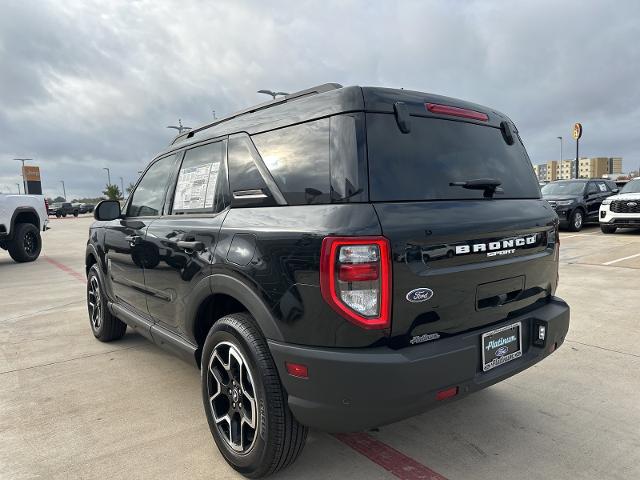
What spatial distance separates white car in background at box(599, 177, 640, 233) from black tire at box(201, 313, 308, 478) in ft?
42.4

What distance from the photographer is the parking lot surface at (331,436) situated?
8.01ft

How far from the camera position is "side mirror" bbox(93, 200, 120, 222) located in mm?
3927

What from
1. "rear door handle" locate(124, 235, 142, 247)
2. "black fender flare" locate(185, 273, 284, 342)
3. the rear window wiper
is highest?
the rear window wiper

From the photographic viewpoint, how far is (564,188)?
1513 centimetres

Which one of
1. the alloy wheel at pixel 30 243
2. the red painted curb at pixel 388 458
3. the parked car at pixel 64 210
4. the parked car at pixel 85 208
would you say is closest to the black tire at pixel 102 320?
the red painted curb at pixel 388 458

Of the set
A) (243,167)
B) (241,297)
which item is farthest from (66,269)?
(241,297)

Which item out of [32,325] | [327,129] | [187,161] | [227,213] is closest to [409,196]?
[327,129]

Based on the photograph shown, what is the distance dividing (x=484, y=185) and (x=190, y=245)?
5.56 feet

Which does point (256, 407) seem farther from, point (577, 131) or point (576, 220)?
point (577, 131)

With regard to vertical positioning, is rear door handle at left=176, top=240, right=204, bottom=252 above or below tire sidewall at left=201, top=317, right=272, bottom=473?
above

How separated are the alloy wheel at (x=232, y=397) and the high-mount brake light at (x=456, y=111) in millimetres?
1596

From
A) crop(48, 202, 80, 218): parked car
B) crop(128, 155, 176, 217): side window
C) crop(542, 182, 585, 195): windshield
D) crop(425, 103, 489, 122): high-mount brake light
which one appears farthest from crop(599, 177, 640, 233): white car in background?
crop(48, 202, 80, 218): parked car

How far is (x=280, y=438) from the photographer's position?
2.15 m

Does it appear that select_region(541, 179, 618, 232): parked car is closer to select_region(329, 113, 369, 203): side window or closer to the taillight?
select_region(329, 113, 369, 203): side window
